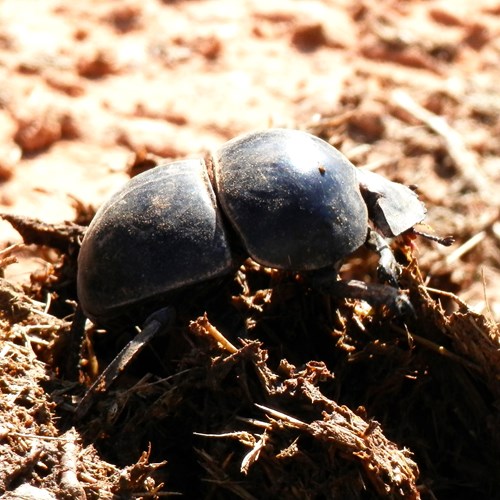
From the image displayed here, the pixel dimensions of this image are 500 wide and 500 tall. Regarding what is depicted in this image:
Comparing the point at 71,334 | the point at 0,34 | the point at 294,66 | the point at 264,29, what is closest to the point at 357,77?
the point at 294,66

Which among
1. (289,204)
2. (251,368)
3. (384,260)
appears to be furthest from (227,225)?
(384,260)

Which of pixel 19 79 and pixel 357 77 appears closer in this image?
pixel 19 79

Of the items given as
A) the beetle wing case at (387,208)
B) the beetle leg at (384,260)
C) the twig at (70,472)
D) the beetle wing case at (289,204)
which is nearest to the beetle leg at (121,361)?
the twig at (70,472)

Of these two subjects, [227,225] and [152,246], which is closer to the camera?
[152,246]

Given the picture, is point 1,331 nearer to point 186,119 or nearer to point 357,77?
point 186,119

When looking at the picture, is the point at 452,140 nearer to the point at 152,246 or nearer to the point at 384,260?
the point at 384,260

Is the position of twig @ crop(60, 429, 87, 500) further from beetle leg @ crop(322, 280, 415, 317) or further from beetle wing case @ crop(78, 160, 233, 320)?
beetle leg @ crop(322, 280, 415, 317)
